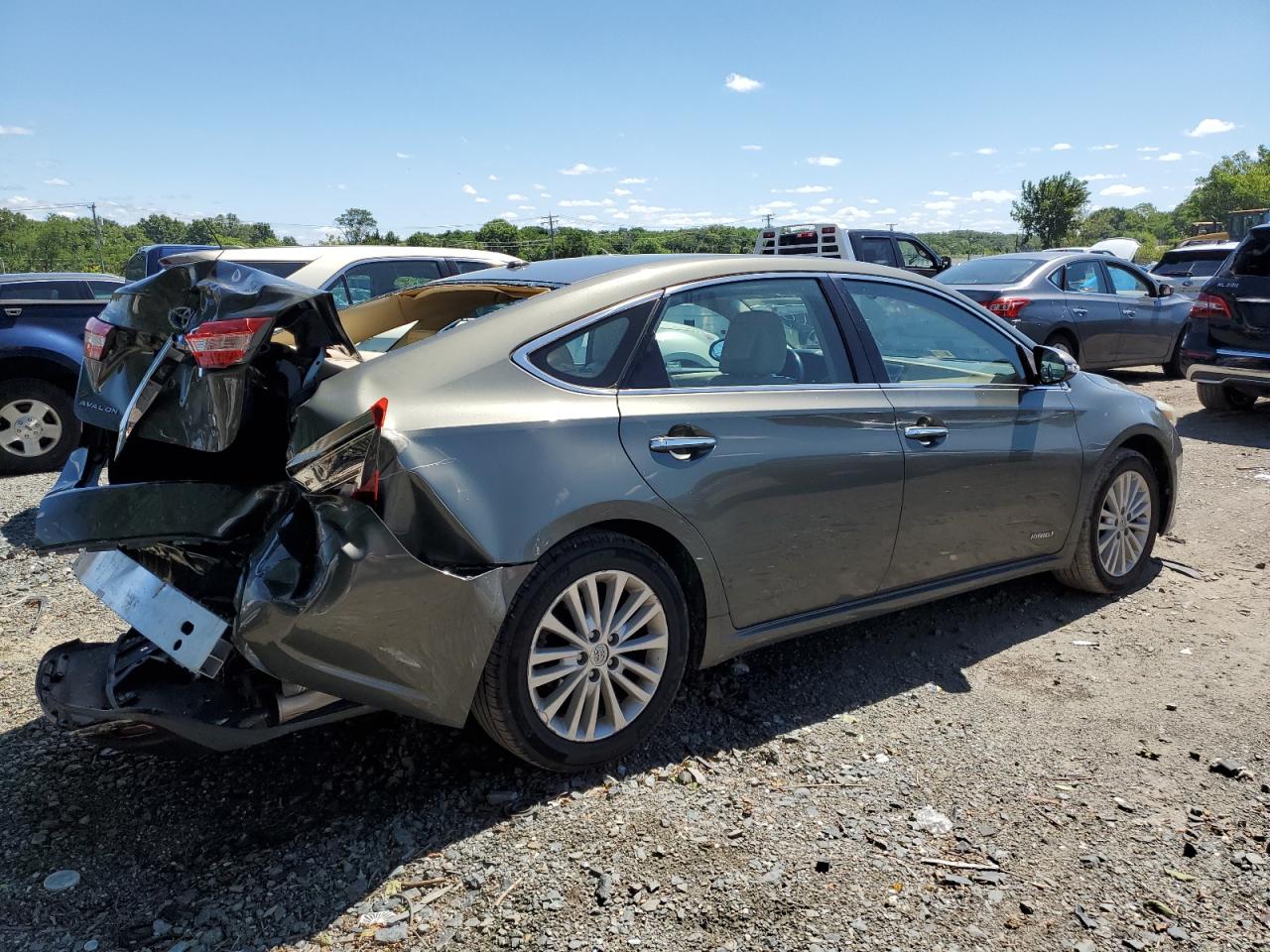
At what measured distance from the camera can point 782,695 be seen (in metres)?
3.72

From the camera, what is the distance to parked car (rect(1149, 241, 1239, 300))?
16.3 meters

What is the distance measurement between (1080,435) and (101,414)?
4.03 metres

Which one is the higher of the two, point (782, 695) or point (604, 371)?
point (604, 371)

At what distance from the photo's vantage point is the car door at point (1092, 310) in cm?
1102

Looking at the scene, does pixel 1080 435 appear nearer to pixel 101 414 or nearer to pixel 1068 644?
pixel 1068 644

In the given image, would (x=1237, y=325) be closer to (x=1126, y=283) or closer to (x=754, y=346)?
(x=1126, y=283)

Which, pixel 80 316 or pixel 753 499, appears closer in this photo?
pixel 753 499

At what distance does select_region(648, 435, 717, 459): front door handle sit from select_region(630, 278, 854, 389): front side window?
0.20 m

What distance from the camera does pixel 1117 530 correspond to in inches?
185

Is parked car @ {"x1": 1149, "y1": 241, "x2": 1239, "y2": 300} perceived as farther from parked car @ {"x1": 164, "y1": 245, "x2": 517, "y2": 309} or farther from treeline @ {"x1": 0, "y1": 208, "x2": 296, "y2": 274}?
treeline @ {"x1": 0, "y1": 208, "x2": 296, "y2": 274}

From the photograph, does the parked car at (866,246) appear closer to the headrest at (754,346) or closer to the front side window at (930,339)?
the front side window at (930,339)

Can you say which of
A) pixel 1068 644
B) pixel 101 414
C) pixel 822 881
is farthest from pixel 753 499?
pixel 101 414

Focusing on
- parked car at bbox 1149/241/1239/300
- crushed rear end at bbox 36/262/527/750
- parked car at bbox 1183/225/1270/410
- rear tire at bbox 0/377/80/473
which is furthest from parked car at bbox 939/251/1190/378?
crushed rear end at bbox 36/262/527/750

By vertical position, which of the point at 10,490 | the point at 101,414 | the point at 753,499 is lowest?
the point at 10,490
